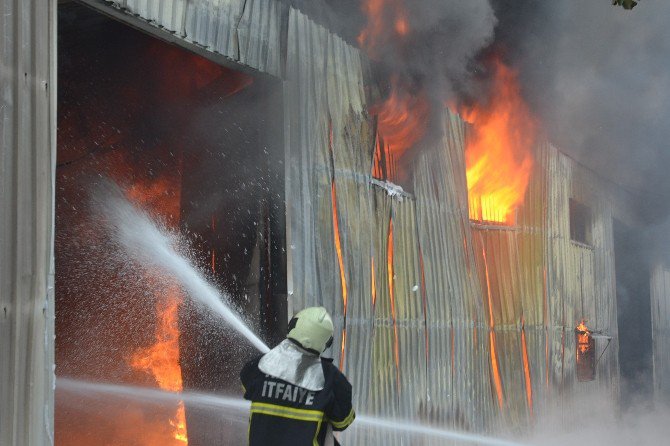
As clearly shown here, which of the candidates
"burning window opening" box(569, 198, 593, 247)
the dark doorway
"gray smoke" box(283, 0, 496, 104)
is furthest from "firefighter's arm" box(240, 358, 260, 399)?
the dark doorway

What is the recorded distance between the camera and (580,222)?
11219 mm

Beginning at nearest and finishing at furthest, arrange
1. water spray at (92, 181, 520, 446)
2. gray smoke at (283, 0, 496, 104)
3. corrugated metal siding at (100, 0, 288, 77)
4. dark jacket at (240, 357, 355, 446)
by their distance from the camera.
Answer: dark jacket at (240, 357, 355, 446) < corrugated metal siding at (100, 0, 288, 77) < water spray at (92, 181, 520, 446) < gray smoke at (283, 0, 496, 104)

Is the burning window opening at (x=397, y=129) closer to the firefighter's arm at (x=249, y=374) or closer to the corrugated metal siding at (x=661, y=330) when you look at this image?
the firefighter's arm at (x=249, y=374)

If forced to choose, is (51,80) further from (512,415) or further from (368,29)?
(512,415)

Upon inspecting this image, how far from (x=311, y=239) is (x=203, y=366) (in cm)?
159

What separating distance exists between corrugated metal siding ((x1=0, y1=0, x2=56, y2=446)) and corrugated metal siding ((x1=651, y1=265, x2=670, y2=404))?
42.8 feet

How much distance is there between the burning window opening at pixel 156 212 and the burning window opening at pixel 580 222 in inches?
274

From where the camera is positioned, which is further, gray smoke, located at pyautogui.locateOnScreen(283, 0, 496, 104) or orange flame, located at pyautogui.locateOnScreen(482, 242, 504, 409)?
orange flame, located at pyautogui.locateOnScreen(482, 242, 504, 409)

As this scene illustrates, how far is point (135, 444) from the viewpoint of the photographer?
6.79m

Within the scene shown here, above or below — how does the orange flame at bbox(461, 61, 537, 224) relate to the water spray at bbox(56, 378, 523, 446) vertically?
above

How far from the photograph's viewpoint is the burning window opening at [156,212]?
5.49 metres

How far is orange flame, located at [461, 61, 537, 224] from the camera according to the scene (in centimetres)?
801

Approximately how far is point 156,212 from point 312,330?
3.94m

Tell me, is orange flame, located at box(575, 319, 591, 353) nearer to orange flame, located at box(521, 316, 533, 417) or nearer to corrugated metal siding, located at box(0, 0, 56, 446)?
orange flame, located at box(521, 316, 533, 417)
